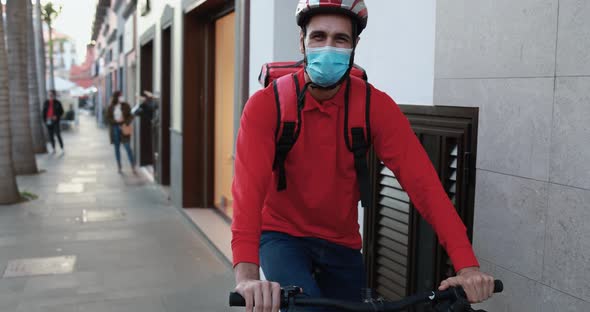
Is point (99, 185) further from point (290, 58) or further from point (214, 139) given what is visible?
point (290, 58)

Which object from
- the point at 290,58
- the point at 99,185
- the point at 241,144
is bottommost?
the point at 99,185

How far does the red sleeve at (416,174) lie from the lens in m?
2.35

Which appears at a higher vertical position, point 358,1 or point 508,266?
point 358,1

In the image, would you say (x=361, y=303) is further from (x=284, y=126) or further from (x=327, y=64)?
(x=327, y=64)

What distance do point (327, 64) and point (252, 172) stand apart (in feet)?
1.69

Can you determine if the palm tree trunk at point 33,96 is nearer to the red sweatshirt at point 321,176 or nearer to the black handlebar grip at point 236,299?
the red sweatshirt at point 321,176

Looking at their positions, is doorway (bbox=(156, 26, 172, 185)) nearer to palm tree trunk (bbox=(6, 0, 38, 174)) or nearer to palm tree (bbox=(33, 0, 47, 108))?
palm tree trunk (bbox=(6, 0, 38, 174))

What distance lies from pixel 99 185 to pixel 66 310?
27.9ft

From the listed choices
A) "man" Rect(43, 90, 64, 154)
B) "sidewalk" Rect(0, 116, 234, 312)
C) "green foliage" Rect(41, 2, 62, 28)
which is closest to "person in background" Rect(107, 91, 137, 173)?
"sidewalk" Rect(0, 116, 234, 312)

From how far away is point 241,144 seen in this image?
8.36 ft

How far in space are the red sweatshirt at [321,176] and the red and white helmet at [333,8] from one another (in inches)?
11.2

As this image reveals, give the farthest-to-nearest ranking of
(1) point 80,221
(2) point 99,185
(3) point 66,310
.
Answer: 1. (2) point 99,185
2. (1) point 80,221
3. (3) point 66,310

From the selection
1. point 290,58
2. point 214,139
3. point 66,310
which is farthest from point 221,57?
point 66,310

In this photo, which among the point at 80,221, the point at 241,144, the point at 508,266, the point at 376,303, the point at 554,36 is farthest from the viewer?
the point at 80,221
